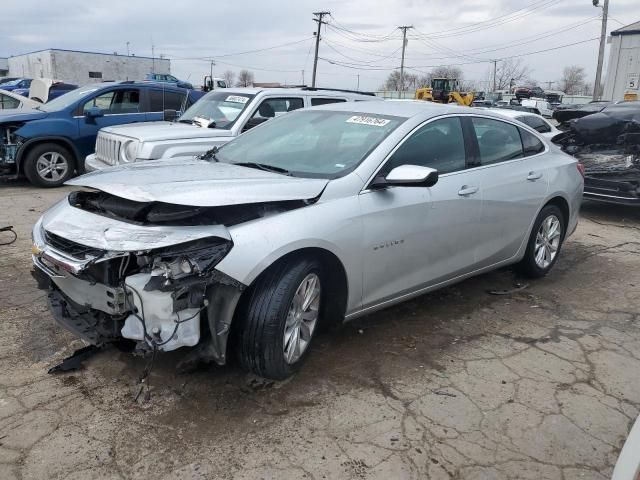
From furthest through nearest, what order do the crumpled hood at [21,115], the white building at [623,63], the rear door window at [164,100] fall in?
1. the white building at [623,63]
2. the rear door window at [164,100]
3. the crumpled hood at [21,115]

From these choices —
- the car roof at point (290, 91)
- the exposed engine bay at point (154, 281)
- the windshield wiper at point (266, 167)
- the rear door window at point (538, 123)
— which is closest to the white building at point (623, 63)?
the rear door window at point (538, 123)

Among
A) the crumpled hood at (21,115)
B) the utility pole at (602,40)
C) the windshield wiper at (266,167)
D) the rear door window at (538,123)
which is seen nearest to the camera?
the windshield wiper at (266,167)

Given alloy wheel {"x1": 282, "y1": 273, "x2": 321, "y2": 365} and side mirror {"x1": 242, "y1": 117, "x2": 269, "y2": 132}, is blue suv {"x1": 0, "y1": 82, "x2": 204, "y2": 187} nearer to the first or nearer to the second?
side mirror {"x1": 242, "y1": 117, "x2": 269, "y2": 132}

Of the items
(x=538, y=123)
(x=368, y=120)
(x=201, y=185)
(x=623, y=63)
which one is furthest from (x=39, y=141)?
(x=623, y=63)

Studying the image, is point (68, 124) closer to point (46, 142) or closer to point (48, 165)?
point (46, 142)

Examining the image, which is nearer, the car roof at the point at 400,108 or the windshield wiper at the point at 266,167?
Answer: the windshield wiper at the point at 266,167

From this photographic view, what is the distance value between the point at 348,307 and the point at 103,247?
1.52m

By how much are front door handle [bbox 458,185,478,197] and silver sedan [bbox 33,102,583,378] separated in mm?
13

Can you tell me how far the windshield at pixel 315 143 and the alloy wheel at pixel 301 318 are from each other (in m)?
0.75

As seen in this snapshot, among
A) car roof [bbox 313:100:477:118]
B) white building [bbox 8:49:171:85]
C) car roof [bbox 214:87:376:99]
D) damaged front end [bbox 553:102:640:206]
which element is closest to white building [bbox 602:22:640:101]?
damaged front end [bbox 553:102:640:206]

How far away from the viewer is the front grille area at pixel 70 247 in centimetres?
286

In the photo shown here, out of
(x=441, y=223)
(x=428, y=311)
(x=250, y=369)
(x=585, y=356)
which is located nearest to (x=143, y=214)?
(x=250, y=369)

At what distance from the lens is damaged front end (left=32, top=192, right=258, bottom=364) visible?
9.05 ft

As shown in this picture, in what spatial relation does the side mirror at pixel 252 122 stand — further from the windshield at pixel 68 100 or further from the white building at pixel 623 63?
the white building at pixel 623 63
